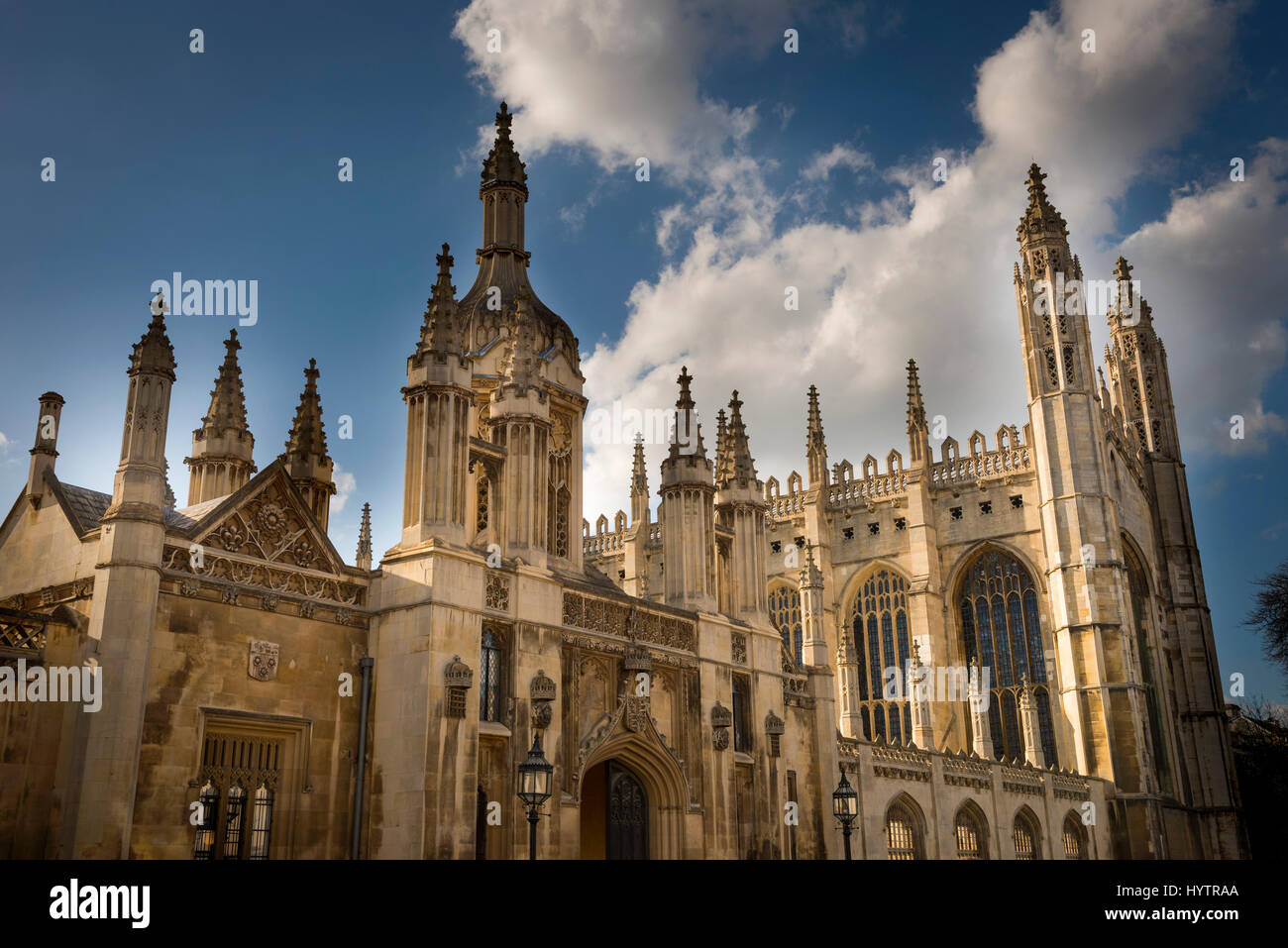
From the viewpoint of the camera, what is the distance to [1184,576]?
5884 cm

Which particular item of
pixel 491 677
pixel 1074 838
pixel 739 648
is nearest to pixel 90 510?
pixel 491 677

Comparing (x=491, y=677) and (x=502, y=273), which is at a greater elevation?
(x=502, y=273)

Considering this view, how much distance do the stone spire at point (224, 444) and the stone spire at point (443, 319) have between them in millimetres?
5240

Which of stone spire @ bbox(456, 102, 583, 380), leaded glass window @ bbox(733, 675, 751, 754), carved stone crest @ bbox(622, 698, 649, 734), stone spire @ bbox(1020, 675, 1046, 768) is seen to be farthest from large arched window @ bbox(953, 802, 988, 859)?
stone spire @ bbox(456, 102, 583, 380)

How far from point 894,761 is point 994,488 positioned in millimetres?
24176

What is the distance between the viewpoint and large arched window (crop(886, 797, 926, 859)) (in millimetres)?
30539

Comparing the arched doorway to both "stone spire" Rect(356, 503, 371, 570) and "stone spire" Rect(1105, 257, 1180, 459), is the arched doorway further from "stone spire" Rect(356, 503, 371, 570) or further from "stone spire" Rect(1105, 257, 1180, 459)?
"stone spire" Rect(1105, 257, 1180, 459)

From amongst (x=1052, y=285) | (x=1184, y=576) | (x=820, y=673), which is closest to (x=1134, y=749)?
(x=1184, y=576)

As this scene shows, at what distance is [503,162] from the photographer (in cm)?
2588

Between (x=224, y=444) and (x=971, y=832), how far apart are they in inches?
965

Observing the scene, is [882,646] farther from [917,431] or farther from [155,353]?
[155,353]

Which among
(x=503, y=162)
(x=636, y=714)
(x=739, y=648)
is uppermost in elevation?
(x=503, y=162)

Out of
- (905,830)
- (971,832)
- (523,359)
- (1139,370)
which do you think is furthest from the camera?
(1139,370)

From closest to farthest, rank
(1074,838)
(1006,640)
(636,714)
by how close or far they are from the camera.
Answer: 1. (636,714)
2. (1074,838)
3. (1006,640)
